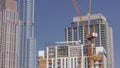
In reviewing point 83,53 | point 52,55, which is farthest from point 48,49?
point 83,53

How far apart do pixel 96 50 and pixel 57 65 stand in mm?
17300

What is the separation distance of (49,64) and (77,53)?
483 inches

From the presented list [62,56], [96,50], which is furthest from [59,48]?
[96,50]

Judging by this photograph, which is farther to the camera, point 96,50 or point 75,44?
point 75,44

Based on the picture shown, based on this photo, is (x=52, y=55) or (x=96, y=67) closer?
(x=96, y=67)

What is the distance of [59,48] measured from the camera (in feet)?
509

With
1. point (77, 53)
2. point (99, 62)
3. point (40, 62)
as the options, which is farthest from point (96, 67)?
point (40, 62)

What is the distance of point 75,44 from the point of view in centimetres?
16238

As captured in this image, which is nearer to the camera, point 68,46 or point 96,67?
point 96,67

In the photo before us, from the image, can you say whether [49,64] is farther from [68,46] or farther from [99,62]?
[99,62]

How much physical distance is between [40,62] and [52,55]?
5.65 m

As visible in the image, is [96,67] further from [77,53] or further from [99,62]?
[77,53]

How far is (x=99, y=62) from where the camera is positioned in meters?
148

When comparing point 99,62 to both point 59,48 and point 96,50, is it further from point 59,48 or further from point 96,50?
point 59,48
